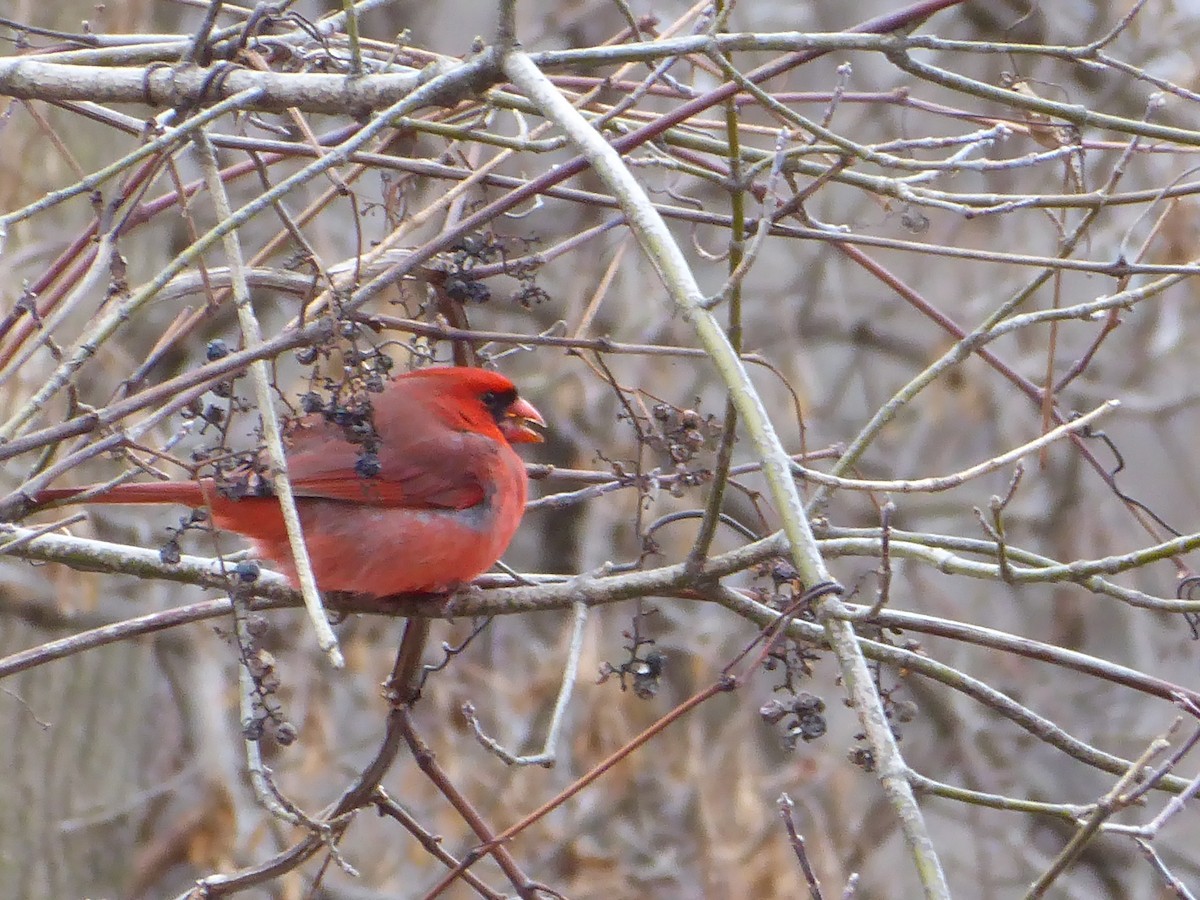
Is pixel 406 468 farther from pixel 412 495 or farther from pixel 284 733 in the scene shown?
pixel 284 733

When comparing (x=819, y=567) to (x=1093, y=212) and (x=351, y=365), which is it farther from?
(x=1093, y=212)

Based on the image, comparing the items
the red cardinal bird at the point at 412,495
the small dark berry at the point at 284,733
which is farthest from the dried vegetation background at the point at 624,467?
the small dark berry at the point at 284,733

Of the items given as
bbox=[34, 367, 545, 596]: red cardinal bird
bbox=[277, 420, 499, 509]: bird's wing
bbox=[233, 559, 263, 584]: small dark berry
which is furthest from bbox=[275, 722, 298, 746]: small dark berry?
bbox=[277, 420, 499, 509]: bird's wing

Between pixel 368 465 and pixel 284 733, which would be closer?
pixel 284 733

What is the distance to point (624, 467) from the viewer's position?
297 cm

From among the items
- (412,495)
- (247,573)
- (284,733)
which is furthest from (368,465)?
(412,495)

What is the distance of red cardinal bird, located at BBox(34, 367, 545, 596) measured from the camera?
306 centimetres

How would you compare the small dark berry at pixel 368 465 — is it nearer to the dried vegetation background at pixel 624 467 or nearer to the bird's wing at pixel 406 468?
the dried vegetation background at pixel 624 467

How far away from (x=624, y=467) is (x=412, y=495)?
61 centimetres

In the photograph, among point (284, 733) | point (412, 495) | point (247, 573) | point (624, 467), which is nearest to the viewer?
point (284, 733)

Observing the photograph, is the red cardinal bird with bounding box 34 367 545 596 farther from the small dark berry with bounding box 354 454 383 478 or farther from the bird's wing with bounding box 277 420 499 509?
the small dark berry with bounding box 354 454 383 478

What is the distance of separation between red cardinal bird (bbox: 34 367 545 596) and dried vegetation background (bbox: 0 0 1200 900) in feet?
0.58

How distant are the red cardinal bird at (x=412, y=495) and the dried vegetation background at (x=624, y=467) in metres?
0.18

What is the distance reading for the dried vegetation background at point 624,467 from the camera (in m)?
2.39
